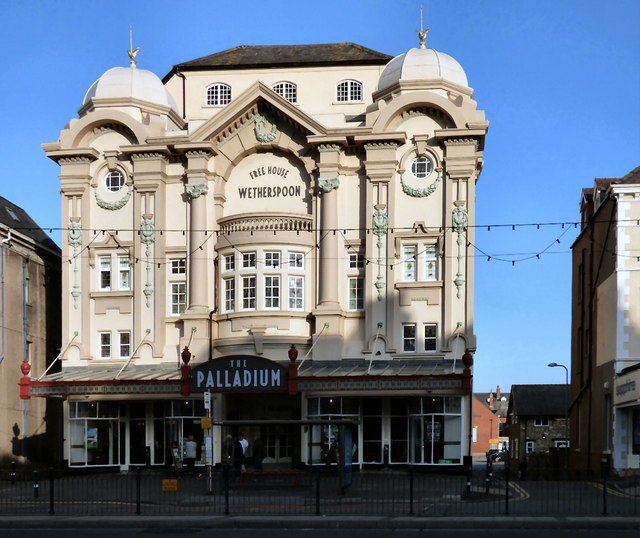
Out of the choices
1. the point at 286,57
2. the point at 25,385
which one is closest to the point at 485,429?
the point at 286,57

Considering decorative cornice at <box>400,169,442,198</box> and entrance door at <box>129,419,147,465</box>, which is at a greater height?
decorative cornice at <box>400,169,442,198</box>

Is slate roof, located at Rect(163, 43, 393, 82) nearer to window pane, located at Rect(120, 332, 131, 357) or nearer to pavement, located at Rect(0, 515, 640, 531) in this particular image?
window pane, located at Rect(120, 332, 131, 357)

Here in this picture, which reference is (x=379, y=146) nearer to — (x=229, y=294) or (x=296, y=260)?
(x=296, y=260)

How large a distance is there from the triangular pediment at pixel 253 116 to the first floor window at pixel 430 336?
30.0ft

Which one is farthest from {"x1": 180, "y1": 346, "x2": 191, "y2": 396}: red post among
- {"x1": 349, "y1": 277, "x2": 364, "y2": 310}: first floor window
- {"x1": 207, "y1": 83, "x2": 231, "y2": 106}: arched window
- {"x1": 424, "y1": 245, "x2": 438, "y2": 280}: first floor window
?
{"x1": 207, "y1": 83, "x2": 231, "y2": 106}: arched window

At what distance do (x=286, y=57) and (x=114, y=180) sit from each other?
11021 mm

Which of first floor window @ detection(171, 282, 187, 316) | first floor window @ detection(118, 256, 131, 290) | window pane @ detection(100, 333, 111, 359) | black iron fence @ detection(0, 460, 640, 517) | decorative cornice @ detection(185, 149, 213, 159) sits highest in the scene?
decorative cornice @ detection(185, 149, 213, 159)

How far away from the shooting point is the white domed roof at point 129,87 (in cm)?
4644

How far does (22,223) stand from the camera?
164 ft

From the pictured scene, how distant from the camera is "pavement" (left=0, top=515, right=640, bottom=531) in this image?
73.6 ft

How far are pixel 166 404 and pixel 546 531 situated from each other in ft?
80.8

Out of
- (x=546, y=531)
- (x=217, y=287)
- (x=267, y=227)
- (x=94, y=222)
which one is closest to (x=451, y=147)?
(x=267, y=227)

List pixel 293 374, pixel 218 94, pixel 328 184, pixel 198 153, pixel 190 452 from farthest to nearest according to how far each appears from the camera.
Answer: pixel 218 94 < pixel 198 153 < pixel 328 184 < pixel 190 452 < pixel 293 374

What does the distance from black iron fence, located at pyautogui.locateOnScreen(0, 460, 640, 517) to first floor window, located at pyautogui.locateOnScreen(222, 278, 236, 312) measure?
1358 cm
